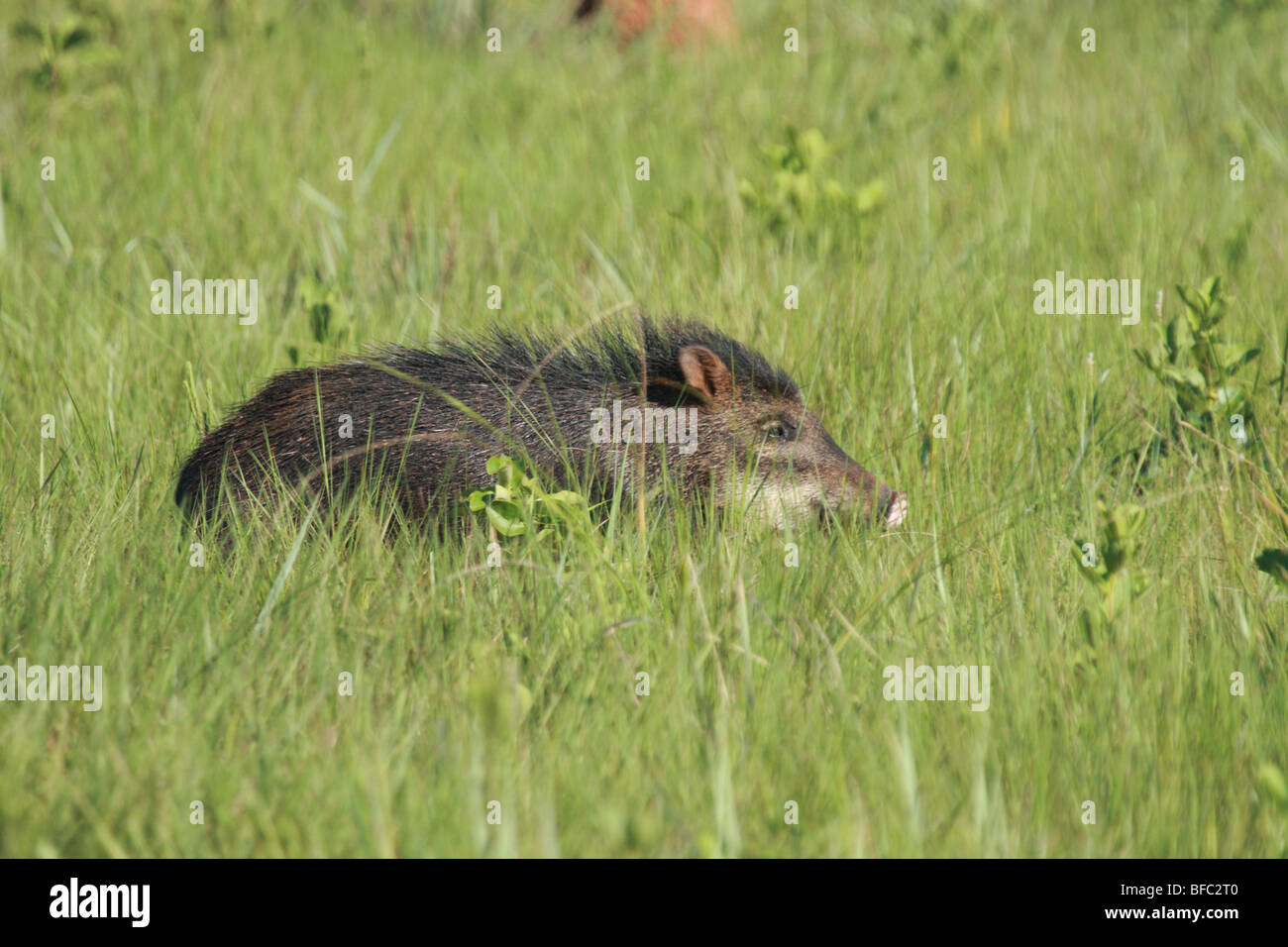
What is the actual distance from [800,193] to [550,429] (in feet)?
8.04

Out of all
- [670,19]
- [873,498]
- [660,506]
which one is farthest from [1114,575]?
[670,19]

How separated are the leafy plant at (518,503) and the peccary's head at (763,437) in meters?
0.86

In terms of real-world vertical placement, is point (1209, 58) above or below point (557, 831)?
above

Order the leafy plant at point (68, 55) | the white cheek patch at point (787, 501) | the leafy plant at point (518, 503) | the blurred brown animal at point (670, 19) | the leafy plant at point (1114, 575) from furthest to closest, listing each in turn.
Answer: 1. the blurred brown animal at point (670, 19)
2. the leafy plant at point (68, 55)
3. the white cheek patch at point (787, 501)
4. the leafy plant at point (518, 503)
5. the leafy plant at point (1114, 575)

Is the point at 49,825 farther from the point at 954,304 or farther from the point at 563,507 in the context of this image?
the point at 954,304

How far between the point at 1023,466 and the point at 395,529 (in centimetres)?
230

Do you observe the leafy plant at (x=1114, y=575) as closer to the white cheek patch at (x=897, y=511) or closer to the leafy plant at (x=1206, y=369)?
the white cheek patch at (x=897, y=511)

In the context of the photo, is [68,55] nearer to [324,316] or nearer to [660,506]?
[324,316]

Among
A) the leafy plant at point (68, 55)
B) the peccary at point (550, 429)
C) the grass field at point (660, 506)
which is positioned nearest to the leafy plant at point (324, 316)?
the grass field at point (660, 506)

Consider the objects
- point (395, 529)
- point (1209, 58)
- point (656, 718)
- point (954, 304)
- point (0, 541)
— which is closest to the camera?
point (656, 718)

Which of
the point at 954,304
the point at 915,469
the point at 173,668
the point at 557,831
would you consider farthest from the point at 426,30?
the point at 557,831

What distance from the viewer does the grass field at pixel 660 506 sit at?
278 centimetres

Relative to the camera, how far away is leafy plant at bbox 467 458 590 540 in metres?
3.85

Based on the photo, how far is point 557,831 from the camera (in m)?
2.70
